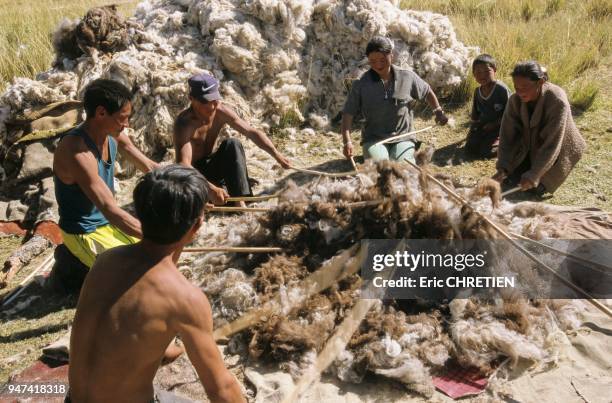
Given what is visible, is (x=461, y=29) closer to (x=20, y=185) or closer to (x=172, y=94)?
(x=172, y=94)

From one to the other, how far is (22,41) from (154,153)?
10.1ft

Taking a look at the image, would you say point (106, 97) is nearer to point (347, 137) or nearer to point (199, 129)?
point (199, 129)

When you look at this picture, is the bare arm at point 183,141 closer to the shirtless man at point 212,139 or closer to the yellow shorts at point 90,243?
the shirtless man at point 212,139

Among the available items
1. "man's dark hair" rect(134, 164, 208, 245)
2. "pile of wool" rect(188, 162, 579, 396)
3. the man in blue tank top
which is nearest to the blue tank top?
the man in blue tank top

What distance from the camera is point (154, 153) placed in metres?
Answer: 5.62

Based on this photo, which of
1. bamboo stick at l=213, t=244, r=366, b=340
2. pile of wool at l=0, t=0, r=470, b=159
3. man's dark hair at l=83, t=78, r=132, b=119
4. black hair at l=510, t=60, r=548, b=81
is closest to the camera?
man's dark hair at l=83, t=78, r=132, b=119

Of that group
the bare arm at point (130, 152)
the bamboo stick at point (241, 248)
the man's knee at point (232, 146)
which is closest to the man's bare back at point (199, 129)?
the man's knee at point (232, 146)

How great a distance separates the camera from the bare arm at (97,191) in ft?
9.72

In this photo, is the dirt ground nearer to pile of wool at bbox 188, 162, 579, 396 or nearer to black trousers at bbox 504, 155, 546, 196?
black trousers at bbox 504, 155, 546, 196

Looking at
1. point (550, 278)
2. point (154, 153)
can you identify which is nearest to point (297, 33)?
point (154, 153)

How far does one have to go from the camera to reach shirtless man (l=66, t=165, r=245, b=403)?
5.53 feet

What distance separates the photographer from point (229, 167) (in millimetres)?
4520

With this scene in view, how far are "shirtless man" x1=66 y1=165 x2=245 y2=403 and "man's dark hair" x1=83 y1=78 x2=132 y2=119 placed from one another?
54.8 inches

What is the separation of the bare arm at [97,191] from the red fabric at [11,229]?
2031 mm
